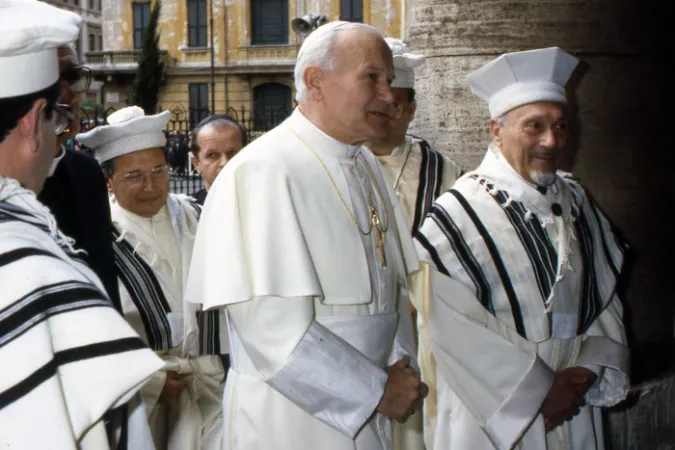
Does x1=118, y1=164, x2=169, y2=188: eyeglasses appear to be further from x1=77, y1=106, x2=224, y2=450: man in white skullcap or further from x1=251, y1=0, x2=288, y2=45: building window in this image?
x1=251, y1=0, x2=288, y2=45: building window

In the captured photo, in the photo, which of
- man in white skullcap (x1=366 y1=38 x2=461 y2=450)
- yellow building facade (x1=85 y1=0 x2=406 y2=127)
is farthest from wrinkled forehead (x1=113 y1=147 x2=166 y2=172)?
yellow building facade (x1=85 y1=0 x2=406 y2=127)

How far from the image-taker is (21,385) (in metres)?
1.55

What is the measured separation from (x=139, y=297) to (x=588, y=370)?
1888 millimetres

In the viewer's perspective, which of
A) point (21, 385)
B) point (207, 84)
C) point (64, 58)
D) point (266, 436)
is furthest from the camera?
point (207, 84)

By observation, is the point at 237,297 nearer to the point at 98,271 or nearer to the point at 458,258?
the point at 98,271

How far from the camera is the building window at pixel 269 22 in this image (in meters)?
32.4

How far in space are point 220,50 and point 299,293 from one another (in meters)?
31.6

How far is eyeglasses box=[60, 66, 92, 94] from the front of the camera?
7.72 ft

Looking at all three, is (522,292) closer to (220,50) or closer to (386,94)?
(386,94)

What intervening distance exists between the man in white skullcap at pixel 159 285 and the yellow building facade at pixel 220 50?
1113 inches

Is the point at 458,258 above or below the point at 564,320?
above

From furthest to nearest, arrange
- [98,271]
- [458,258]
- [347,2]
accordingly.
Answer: [347,2]
[458,258]
[98,271]

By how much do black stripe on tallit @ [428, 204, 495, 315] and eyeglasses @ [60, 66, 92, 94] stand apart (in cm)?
141

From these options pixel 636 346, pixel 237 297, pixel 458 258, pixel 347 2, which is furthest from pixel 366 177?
pixel 347 2
